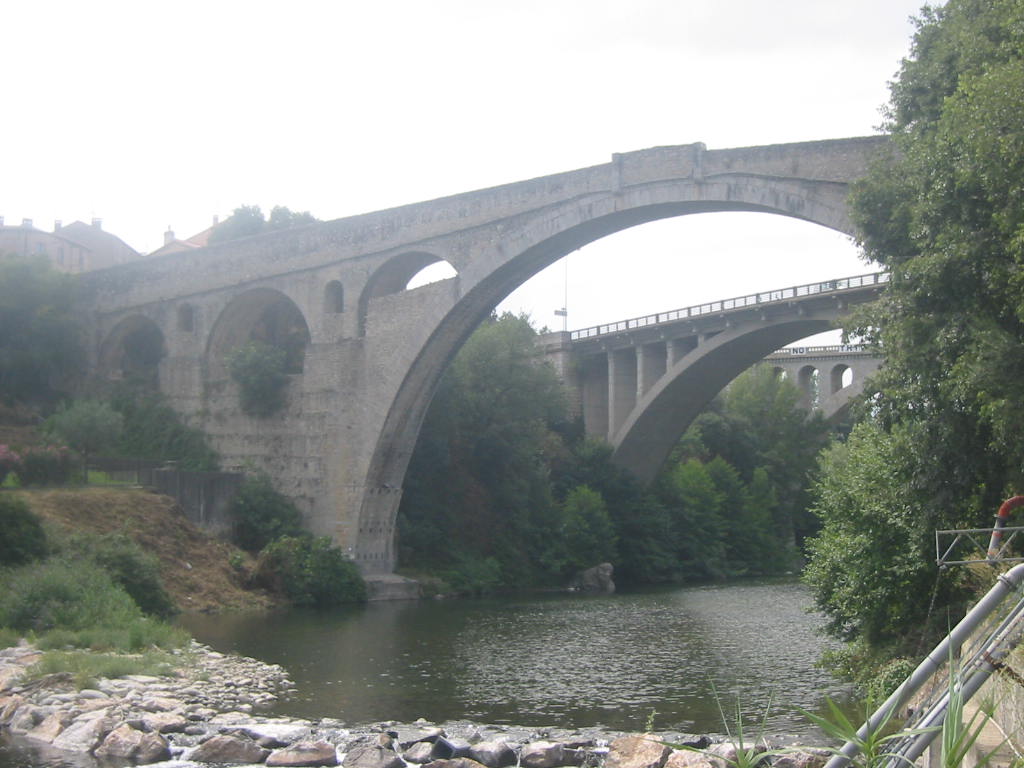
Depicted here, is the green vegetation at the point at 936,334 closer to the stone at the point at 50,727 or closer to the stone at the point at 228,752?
the stone at the point at 228,752

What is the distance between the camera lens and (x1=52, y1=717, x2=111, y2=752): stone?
1145 cm

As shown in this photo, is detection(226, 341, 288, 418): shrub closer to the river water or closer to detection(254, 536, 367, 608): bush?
detection(254, 536, 367, 608): bush

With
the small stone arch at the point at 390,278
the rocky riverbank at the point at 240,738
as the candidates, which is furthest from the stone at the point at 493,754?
the small stone arch at the point at 390,278

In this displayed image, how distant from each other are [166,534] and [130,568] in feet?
18.0

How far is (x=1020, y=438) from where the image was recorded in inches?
424

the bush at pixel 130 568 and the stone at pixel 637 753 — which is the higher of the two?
the bush at pixel 130 568

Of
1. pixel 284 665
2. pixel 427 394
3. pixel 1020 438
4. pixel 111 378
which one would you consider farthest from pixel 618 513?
pixel 1020 438

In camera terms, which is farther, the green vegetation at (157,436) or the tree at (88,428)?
the green vegetation at (157,436)

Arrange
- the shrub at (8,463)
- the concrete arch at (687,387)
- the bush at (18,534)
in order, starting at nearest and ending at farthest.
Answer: the bush at (18,534)
the shrub at (8,463)
the concrete arch at (687,387)

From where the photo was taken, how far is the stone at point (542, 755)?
10641 mm

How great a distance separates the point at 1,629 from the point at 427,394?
561 inches

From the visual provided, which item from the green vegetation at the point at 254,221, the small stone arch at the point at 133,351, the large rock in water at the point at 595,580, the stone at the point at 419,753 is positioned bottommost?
the stone at the point at 419,753

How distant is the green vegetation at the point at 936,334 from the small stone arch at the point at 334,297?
17.8 m

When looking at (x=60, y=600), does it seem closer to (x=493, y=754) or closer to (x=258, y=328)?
(x=493, y=754)
